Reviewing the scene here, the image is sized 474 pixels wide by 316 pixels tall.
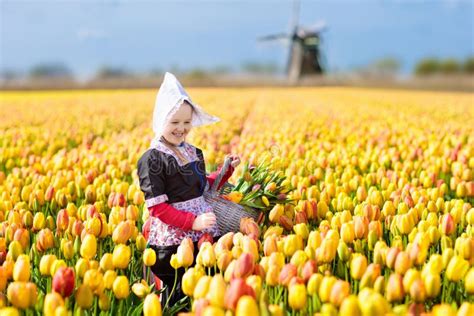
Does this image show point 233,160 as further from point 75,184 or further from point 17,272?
point 17,272

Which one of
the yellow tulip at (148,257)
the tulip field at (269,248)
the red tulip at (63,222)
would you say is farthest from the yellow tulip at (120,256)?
the red tulip at (63,222)

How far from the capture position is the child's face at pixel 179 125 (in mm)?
3404

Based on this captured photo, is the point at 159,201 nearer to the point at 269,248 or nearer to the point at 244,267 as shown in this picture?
the point at 269,248

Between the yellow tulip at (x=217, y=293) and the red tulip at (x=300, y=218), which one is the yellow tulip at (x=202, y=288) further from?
the red tulip at (x=300, y=218)

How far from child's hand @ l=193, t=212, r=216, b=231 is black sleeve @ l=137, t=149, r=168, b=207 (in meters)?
0.22

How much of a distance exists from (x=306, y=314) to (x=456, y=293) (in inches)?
27.9

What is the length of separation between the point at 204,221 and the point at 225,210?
0.30 meters

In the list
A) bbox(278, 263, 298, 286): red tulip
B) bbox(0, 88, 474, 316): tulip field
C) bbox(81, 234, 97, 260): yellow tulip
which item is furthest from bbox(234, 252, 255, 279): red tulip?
bbox(81, 234, 97, 260): yellow tulip

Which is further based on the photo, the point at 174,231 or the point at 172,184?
the point at 172,184

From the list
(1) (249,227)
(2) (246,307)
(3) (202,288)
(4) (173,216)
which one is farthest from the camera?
(4) (173,216)

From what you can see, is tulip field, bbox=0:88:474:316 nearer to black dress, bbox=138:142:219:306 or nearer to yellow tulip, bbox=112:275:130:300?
yellow tulip, bbox=112:275:130:300

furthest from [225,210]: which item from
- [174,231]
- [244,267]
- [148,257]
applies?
[244,267]

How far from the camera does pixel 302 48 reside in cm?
5462

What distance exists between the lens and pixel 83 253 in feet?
9.09
